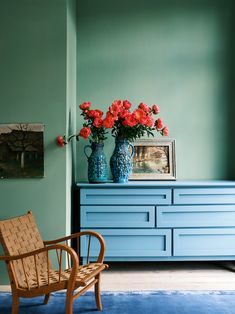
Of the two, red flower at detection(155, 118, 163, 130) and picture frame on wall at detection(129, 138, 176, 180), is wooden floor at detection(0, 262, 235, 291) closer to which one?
picture frame on wall at detection(129, 138, 176, 180)

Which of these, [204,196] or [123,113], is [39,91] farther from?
[204,196]

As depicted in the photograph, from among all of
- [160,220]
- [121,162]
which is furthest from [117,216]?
[121,162]

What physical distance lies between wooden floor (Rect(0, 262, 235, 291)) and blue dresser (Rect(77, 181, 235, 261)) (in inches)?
6.6

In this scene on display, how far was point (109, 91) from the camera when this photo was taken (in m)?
4.56

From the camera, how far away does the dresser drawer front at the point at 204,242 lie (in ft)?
13.1

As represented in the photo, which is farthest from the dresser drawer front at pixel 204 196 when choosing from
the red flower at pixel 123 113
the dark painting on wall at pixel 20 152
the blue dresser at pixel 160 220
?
the dark painting on wall at pixel 20 152

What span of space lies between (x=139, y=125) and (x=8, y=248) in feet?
5.85

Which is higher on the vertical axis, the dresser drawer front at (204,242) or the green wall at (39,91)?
the green wall at (39,91)

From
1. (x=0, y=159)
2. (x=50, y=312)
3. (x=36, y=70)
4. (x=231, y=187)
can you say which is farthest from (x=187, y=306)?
(x=36, y=70)

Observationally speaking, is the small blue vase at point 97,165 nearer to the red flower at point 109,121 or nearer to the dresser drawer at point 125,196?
the dresser drawer at point 125,196

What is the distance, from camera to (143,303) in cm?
326

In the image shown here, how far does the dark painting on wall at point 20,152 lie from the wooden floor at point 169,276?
1223 millimetres

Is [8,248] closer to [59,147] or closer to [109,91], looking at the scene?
[59,147]

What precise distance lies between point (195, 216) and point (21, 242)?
171cm
